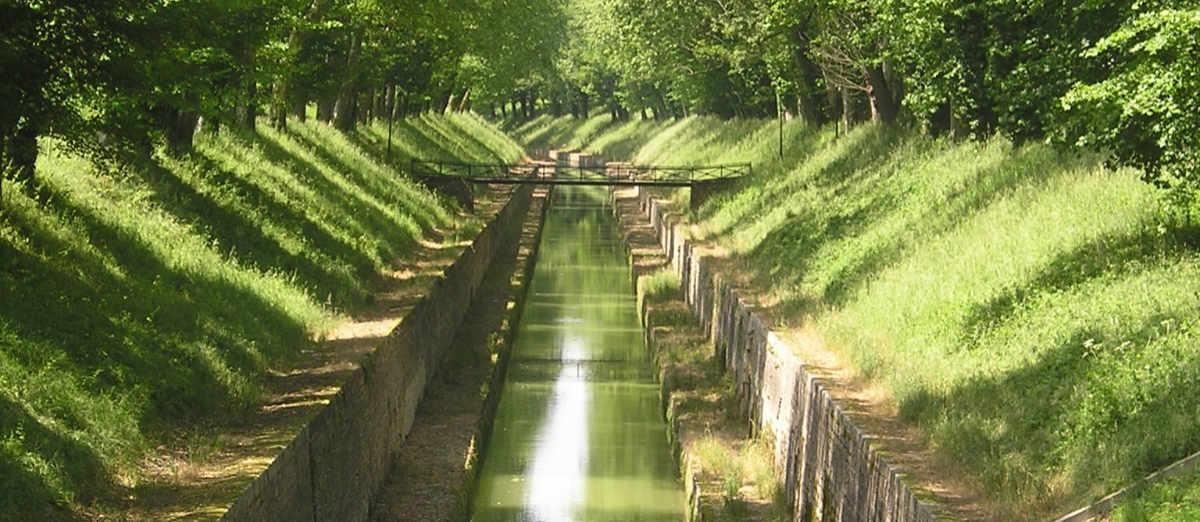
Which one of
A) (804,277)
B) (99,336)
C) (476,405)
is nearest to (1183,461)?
(99,336)

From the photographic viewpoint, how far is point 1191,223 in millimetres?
20781

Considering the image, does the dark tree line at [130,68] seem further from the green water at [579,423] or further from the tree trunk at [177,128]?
the green water at [579,423]

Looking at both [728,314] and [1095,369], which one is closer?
[1095,369]

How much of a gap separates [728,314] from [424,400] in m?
6.53

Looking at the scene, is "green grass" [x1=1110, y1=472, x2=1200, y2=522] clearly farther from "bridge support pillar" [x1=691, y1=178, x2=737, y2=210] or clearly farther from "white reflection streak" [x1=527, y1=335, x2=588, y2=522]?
"bridge support pillar" [x1=691, y1=178, x2=737, y2=210]

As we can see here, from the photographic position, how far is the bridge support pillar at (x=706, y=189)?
54906 millimetres

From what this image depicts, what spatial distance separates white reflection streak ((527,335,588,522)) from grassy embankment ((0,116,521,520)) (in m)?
4.24

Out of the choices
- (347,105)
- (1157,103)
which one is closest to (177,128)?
(1157,103)

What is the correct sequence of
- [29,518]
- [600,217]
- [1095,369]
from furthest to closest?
[600,217] < [1095,369] < [29,518]

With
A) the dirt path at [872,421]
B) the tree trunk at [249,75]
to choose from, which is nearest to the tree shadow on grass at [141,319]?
the tree trunk at [249,75]

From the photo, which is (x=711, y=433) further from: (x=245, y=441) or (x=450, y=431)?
(x=245, y=441)

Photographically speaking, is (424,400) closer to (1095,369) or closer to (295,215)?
(295,215)

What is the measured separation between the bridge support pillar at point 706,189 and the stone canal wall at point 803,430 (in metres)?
19.8

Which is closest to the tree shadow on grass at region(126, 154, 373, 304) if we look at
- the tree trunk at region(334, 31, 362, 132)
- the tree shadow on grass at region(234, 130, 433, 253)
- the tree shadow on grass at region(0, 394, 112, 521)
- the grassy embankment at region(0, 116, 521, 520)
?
the grassy embankment at region(0, 116, 521, 520)
